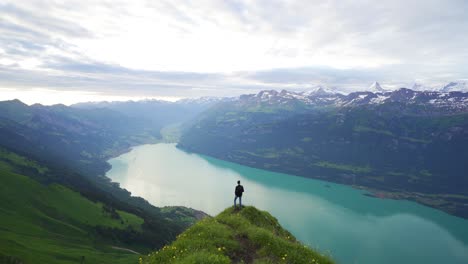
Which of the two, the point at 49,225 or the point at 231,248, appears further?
the point at 49,225

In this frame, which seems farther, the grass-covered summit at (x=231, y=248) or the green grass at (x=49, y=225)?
the green grass at (x=49, y=225)

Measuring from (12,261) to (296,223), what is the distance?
137987mm

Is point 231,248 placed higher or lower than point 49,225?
higher

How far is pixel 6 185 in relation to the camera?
179125mm

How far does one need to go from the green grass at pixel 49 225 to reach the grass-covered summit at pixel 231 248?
98959 mm

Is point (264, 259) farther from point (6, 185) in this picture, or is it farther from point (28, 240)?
point (6, 185)

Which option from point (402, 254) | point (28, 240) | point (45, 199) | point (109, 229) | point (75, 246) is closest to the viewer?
point (28, 240)

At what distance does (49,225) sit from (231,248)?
167886mm

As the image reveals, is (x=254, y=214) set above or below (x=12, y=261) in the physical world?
above

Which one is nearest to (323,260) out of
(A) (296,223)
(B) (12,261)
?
(B) (12,261)

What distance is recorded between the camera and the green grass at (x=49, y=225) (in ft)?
Result: 381

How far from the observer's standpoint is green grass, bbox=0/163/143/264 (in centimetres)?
11617

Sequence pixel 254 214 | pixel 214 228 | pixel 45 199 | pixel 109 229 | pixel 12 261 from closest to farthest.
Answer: pixel 214 228 → pixel 254 214 → pixel 12 261 → pixel 109 229 → pixel 45 199

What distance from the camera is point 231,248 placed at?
74.3 ft
